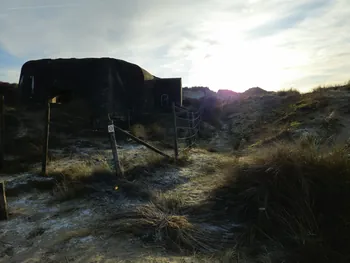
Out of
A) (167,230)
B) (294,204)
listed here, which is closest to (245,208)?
(294,204)

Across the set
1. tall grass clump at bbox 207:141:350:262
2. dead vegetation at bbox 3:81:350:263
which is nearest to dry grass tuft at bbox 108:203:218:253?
dead vegetation at bbox 3:81:350:263

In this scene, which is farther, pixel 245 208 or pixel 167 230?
pixel 245 208

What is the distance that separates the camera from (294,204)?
4.06m

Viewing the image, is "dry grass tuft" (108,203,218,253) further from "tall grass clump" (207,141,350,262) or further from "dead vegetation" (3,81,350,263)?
"tall grass clump" (207,141,350,262)

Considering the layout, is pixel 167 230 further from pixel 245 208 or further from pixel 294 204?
pixel 294 204

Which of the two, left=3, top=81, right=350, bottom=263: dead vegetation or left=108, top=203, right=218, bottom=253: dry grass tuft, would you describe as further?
left=108, top=203, right=218, bottom=253: dry grass tuft

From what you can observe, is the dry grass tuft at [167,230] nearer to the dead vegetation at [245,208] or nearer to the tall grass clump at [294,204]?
the dead vegetation at [245,208]

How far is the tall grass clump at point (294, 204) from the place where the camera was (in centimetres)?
346

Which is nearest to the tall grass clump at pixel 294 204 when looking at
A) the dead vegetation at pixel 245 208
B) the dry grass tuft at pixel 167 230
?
the dead vegetation at pixel 245 208

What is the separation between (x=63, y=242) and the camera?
413 centimetres

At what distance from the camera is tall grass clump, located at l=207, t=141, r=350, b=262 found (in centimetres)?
346

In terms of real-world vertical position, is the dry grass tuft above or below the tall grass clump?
below

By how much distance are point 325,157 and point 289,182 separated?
2.23ft

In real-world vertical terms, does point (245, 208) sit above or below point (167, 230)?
above
